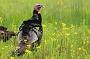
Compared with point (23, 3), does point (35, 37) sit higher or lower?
higher

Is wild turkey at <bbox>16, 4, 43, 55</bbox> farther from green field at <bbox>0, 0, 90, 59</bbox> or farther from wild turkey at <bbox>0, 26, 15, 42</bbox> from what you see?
wild turkey at <bbox>0, 26, 15, 42</bbox>

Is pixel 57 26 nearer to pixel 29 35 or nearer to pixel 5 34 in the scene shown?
pixel 5 34

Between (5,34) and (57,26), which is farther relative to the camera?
(57,26)

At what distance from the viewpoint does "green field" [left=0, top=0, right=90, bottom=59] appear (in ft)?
24.8

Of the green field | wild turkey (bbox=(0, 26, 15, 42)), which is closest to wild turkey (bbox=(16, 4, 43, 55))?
the green field

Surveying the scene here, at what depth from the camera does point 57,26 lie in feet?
32.1

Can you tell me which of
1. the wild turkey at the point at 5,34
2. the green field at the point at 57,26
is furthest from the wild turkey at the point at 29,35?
the wild turkey at the point at 5,34

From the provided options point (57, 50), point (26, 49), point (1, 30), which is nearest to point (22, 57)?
point (26, 49)

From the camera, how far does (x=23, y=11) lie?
1170 cm

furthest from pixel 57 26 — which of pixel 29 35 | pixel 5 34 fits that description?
pixel 29 35

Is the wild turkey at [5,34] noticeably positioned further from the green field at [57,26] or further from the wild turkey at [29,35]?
the wild turkey at [29,35]

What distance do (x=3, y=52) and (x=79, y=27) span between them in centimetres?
292

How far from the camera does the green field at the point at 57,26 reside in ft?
24.8

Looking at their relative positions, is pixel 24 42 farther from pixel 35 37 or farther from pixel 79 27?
pixel 79 27
